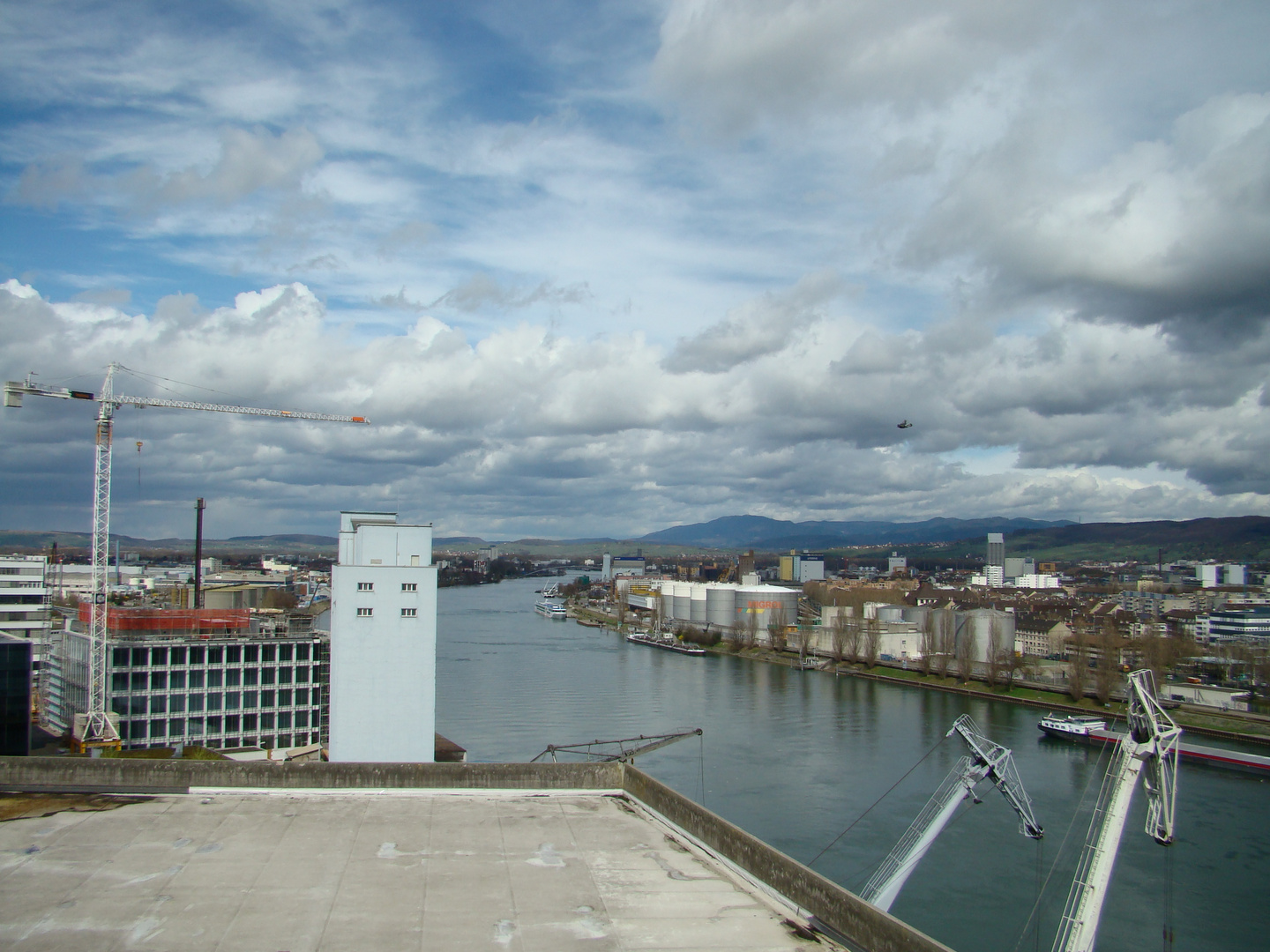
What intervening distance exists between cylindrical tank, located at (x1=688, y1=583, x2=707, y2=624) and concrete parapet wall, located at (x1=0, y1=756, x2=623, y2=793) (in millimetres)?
27838

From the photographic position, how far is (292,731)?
1048 centimetres

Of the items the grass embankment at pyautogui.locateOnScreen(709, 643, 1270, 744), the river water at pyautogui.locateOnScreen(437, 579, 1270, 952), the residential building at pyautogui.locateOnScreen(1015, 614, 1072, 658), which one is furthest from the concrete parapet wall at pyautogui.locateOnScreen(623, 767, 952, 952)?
the residential building at pyautogui.locateOnScreen(1015, 614, 1072, 658)

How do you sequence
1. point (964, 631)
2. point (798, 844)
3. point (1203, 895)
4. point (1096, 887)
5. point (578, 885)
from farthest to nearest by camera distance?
point (964, 631) → point (798, 844) → point (1203, 895) → point (1096, 887) → point (578, 885)

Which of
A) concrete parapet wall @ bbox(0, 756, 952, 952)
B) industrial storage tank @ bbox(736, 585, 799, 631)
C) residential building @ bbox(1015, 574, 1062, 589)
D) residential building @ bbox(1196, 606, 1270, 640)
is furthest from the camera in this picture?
residential building @ bbox(1015, 574, 1062, 589)

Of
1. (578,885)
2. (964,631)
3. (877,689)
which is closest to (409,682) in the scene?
(578,885)

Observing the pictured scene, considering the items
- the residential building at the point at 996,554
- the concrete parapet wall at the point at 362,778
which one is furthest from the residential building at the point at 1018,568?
the concrete parapet wall at the point at 362,778

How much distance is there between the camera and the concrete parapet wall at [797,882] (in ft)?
7.88

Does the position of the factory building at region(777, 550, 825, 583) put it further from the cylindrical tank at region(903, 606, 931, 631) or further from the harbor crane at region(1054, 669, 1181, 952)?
the harbor crane at region(1054, 669, 1181, 952)

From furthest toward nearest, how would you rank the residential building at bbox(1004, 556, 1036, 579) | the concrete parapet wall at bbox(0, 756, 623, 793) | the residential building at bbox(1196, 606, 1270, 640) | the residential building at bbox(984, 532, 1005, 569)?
the residential building at bbox(984, 532, 1005, 569)
the residential building at bbox(1004, 556, 1036, 579)
the residential building at bbox(1196, 606, 1270, 640)
the concrete parapet wall at bbox(0, 756, 623, 793)

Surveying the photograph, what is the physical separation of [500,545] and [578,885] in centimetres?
14621

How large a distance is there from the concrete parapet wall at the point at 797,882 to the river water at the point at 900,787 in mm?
3477

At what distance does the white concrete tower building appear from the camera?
7.95m

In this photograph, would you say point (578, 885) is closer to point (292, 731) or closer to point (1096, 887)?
point (1096, 887)

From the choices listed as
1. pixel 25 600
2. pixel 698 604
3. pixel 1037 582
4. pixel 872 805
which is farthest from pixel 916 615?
pixel 1037 582
